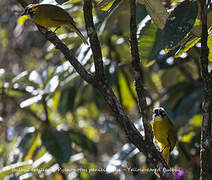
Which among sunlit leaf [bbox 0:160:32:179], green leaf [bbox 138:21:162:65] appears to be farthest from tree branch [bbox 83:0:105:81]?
sunlit leaf [bbox 0:160:32:179]

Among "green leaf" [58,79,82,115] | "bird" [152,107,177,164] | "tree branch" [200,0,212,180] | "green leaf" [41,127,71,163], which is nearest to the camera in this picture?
"tree branch" [200,0,212,180]

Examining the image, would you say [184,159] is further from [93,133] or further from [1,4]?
[1,4]

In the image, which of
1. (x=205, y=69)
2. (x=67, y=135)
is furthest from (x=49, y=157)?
(x=205, y=69)

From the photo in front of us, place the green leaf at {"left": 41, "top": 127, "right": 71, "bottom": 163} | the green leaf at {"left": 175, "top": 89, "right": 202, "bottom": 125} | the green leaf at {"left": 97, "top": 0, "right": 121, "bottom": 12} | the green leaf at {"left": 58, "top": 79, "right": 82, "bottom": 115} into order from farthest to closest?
the green leaf at {"left": 58, "top": 79, "right": 82, "bottom": 115}, the green leaf at {"left": 175, "top": 89, "right": 202, "bottom": 125}, the green leaf at {"left": 41, "top": 127, "right": 71, "bottom": 163}, the green leaf at {"left": 97, "top": 0, "right": 121, "bottom": 12}

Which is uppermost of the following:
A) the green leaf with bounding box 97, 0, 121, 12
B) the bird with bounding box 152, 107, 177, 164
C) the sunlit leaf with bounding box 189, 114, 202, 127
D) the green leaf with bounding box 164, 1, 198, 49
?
the green leaf with bounding box 97, 0, 121, 12

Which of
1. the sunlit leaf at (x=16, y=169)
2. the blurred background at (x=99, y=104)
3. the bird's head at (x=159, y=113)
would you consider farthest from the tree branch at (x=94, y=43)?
the sunlit leaf at (x=16, y=169)

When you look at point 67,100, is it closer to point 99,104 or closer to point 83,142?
point 99,104

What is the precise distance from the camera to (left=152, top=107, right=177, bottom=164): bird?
5.67 feet

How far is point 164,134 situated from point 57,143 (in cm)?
60

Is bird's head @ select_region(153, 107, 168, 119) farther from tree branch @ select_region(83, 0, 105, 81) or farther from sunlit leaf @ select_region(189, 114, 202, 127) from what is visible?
tree branch @ select_region(83, 0, 105, 81)

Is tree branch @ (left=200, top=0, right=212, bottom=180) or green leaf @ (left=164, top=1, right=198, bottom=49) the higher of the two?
green leaf @ (left=164, top=1, right=198, bottom=49)

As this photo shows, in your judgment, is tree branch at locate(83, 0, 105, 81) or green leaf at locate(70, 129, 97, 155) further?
green leaf at locate(70, 129, 97, 155)

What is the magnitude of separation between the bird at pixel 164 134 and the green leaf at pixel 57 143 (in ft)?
1.57

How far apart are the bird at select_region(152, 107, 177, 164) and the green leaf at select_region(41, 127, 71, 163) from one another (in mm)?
480
